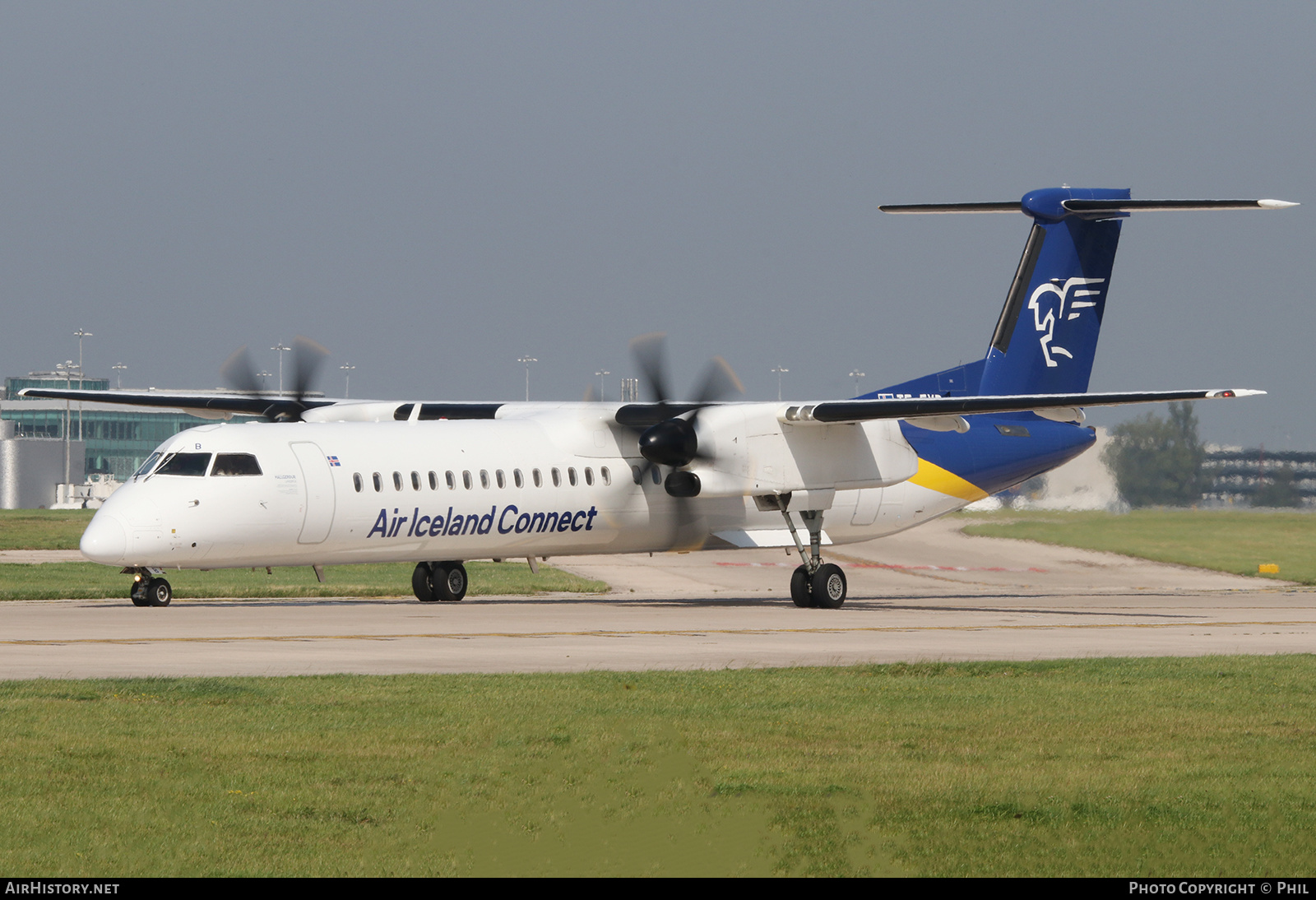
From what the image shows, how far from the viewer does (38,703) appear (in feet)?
42.4

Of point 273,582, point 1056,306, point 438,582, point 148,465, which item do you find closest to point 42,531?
point 273,582

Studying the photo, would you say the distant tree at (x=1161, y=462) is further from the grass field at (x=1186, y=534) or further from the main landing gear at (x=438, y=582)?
the main landing gear at (x=438, y=582)

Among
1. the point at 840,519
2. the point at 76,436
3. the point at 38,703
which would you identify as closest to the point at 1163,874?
the point at 38,703

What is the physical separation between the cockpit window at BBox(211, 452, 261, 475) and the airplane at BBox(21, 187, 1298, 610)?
0.03m

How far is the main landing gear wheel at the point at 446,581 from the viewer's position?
28141 millimetres

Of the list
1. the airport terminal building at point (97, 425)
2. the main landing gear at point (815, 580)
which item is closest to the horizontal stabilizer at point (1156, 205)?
the main landing gear at point (815, 580)

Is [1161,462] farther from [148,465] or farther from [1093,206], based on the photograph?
[148,465]

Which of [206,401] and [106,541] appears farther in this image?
[206,401]

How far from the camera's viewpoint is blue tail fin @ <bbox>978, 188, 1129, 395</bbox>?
3177 cm

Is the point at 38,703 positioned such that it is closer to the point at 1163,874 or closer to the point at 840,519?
the point at 1163,874

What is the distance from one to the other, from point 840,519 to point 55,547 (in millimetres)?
34232

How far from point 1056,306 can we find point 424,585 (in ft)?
46.0

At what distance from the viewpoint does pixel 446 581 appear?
1109 inches

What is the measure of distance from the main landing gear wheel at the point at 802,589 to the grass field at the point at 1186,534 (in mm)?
15373
